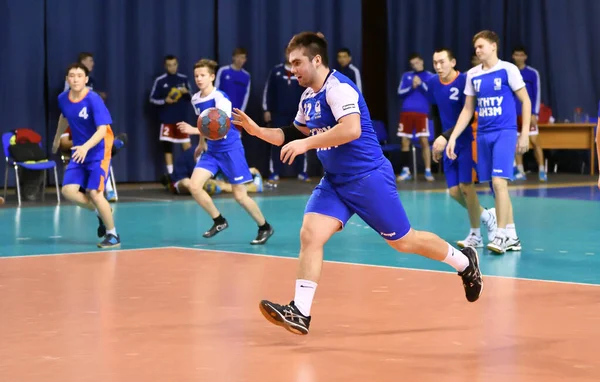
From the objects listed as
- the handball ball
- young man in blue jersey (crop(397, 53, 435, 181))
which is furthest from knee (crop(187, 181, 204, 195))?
young man in blue jersey (crop(397, 53, 435, 181))

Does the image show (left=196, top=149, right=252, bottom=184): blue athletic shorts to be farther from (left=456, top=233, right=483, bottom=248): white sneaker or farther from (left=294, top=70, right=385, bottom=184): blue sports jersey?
(left=294, top=70, right=385, bottom=184): blue sports jersey

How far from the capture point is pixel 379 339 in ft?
19.1

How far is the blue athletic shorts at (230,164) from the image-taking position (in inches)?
409

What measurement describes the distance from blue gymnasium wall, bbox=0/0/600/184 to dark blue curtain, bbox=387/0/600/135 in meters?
0.02

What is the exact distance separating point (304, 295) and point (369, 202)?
640 millimetres

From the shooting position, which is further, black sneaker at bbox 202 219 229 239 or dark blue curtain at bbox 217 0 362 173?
dark blue curtain at bbox 217 0 362 173

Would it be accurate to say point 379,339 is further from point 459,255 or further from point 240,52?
point 240,52

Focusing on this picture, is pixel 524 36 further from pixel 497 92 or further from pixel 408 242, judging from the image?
pixel 408 242

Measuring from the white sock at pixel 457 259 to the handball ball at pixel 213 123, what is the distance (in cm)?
362

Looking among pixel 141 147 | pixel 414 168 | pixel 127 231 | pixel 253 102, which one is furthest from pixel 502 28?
pixel 127 231

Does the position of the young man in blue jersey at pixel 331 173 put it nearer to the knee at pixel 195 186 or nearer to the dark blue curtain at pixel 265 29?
the knee at pixel 195 186

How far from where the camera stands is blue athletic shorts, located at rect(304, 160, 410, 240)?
6.02 m

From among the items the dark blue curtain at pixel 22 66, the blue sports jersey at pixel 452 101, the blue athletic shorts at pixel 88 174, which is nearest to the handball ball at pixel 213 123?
the blue athletic shorts at pixel 88 174

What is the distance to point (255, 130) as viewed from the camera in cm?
605
